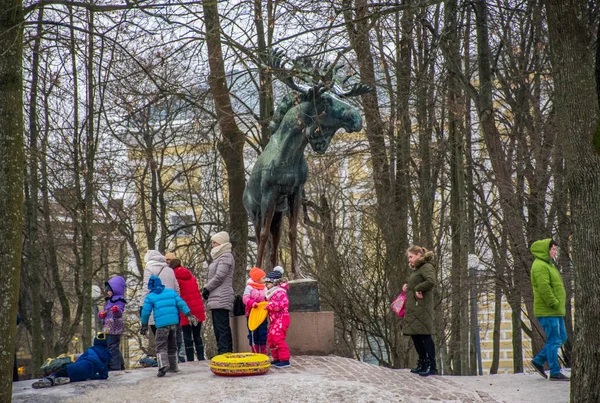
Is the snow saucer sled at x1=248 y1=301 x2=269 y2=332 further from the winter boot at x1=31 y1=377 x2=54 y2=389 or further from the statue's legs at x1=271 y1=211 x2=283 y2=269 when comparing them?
the winter boot at x1=31 y1=377 x2=54 y2=389

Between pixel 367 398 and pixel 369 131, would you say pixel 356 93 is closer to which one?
pixel 367 398

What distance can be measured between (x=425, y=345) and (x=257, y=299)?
7.26 feet

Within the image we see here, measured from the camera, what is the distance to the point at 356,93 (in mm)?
11734

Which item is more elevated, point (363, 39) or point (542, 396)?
point (363, 39)

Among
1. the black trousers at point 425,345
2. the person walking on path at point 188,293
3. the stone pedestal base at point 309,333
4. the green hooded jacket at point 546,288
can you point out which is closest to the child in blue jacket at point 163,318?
the person walking on path at point 188,293

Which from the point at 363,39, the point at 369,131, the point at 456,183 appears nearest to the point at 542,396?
the point at 363,39

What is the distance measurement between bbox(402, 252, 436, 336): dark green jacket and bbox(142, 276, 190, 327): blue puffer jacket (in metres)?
2.79

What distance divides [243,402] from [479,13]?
8423 millimetres

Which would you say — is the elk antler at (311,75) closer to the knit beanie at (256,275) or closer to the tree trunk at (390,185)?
the tree trunk at (390,185)

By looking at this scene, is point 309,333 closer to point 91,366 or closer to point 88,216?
point 91,366

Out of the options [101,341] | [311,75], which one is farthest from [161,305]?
[311,75]

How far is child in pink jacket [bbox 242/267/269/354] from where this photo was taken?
1051cm

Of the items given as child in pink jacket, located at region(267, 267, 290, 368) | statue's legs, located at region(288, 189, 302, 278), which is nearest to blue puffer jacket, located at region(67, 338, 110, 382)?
child in pink jacket, located at region(267, 267, 290, 368)

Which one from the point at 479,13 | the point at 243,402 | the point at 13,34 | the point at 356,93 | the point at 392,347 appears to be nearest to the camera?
the point at 243,402
